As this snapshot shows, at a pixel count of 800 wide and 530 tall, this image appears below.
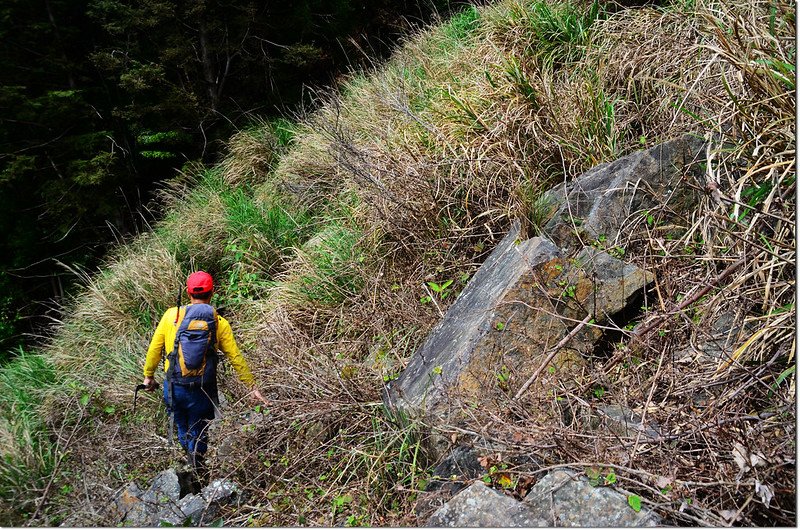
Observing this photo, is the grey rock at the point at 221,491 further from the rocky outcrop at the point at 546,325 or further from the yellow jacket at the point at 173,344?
the rocky outcrop at the point at 546,325

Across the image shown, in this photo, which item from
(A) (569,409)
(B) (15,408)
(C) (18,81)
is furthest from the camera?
(C) (18,81)

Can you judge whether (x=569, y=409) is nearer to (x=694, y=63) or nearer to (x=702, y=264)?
(x=702, y=264)

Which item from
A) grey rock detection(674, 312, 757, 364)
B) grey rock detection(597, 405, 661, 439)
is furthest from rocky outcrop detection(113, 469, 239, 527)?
grey rock detection(674, 312, 757, 364)

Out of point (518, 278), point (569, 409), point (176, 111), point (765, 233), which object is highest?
point (176, 111)

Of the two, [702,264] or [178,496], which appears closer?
[702,264]

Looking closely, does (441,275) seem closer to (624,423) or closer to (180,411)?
(624,423)

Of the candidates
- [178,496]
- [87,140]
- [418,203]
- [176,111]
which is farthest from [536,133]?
[87,140]

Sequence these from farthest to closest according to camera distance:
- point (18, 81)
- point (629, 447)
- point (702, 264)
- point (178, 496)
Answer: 1. point (18, 81)
2. point (178, 496)
3. point (702, 264)
4. point (629, 447)

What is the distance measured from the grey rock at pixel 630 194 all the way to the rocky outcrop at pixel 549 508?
1644 millimetres

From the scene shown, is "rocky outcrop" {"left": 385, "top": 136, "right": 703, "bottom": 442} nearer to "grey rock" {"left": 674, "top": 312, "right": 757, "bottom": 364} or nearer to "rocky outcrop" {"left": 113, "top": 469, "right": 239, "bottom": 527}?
"grey rock" {"left": 674, "top": 312, "right": 757, "bottom": 364}

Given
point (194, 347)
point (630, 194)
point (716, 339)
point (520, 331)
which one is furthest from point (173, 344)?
point (716, 339)

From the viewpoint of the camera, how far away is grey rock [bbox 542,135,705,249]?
364 centimetres

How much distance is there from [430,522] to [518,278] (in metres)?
1.47

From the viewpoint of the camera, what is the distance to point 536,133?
457 cm
